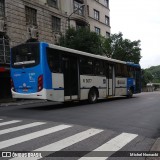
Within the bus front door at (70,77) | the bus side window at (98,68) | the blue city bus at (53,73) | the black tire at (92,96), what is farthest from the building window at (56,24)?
the bus front door at (70,77)

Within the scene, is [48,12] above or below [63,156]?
above

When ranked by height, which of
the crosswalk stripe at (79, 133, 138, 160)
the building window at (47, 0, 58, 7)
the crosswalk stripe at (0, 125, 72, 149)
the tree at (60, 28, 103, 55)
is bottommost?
the crosswalk stripe at (79, 133, 138, 160)

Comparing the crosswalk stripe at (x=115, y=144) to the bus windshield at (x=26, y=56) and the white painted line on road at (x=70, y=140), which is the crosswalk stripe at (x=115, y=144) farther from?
the bus windshield at (x=26, y=56)

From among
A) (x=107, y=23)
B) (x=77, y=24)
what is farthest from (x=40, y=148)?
(x=107, y=23)

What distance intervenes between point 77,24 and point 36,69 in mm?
24894

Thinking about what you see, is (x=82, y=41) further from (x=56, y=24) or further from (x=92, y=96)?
(x=92, y=96)

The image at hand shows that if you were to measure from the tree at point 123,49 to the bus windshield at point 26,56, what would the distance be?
92.9 ft

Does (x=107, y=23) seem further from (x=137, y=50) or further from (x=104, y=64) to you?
(x=104, y=64)

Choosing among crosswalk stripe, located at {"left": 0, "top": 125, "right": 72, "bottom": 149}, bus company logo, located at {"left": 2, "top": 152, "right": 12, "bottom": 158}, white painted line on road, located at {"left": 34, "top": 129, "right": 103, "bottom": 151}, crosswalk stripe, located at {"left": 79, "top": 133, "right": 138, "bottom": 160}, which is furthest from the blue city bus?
bus company logo, located at {"left": 2, "top": 152, "right": 12, "bottom": 158}

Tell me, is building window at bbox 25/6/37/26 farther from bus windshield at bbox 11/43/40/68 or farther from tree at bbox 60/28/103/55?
bus windshield at bbox 11/43/40/68

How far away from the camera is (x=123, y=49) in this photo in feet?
136

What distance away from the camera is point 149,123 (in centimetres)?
1006

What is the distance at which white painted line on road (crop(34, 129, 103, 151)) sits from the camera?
20.2ft

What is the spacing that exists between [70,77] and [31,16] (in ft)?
53.7
